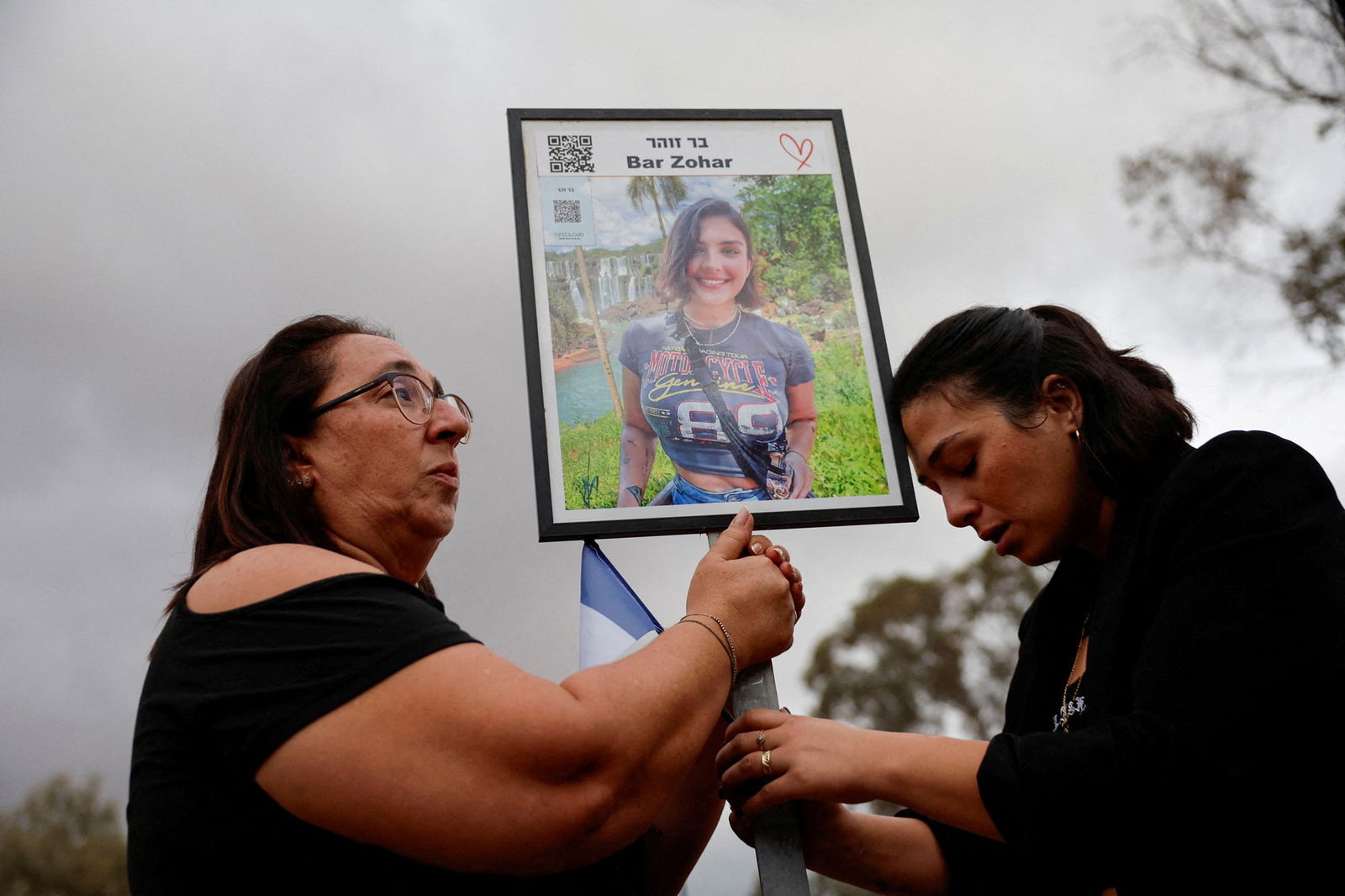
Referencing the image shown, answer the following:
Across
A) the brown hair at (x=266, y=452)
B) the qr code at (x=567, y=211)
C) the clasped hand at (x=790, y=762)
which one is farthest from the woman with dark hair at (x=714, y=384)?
the brown hair at (x=266, y=452)

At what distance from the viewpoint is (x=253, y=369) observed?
8.32 ft

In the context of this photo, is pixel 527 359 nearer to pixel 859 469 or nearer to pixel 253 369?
pixel 253 369

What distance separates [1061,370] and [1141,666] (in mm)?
848

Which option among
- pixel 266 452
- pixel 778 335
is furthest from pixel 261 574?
pixel 778 335

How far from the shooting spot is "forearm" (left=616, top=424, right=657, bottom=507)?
2553mm

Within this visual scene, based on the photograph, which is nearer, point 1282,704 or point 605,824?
point 605,824

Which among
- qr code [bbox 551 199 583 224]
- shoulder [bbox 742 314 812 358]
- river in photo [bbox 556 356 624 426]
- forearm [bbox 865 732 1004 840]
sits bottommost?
forearm [bbox 865 732 1004 840]

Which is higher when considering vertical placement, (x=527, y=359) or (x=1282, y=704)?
(x=527, y=359)

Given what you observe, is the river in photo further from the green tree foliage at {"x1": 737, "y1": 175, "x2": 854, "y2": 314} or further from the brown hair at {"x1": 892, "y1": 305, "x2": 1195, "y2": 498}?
the brown hair at {"x1": 892, "y1": 305, "x2": 1195, "y2": 498}

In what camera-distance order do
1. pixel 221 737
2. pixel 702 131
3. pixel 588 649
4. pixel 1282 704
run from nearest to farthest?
pixel 221 737
pixel 1282 704
pixel 588 649
pixel 702 131

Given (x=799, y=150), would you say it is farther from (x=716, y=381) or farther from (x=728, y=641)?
(x=728, y=641)

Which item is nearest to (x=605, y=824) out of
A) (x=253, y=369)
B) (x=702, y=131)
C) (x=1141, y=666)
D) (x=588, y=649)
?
(x=588, y=649)

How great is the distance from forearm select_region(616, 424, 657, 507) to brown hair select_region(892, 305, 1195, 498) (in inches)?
25.1

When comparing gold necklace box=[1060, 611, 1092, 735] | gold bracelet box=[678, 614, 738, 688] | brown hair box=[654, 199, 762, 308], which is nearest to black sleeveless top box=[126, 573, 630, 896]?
gold bracelet box=[678, 614, 738, 688]
